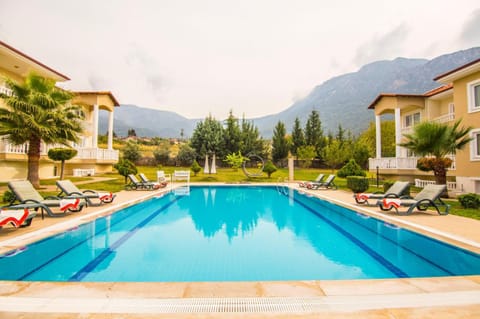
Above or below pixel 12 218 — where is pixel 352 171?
above

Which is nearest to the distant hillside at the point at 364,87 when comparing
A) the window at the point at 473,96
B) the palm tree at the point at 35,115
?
the window at the point at 473,96

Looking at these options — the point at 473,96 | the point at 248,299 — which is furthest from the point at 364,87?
the point at 248,299

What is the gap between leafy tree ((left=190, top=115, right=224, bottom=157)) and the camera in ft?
105

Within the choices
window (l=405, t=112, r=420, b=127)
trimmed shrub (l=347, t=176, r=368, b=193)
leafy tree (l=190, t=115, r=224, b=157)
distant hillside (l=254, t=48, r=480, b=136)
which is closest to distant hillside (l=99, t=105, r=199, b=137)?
distant hillside (l=254, t=48, r=480, b=136)

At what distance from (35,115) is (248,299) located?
13.2m

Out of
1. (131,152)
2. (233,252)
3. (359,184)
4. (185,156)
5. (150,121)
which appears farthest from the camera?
(150,121)

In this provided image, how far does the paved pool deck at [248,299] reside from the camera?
2.50 metres

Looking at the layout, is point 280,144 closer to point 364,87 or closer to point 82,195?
point 82,195

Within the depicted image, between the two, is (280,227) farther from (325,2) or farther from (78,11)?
(78,11)

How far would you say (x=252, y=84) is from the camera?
103ft

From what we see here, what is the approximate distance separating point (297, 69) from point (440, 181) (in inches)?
731

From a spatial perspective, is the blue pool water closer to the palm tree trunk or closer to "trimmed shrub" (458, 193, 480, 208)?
"trimmed shrub" (458, 193, 480, 208)

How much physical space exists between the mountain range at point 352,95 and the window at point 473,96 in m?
75.7

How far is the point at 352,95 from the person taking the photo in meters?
145
